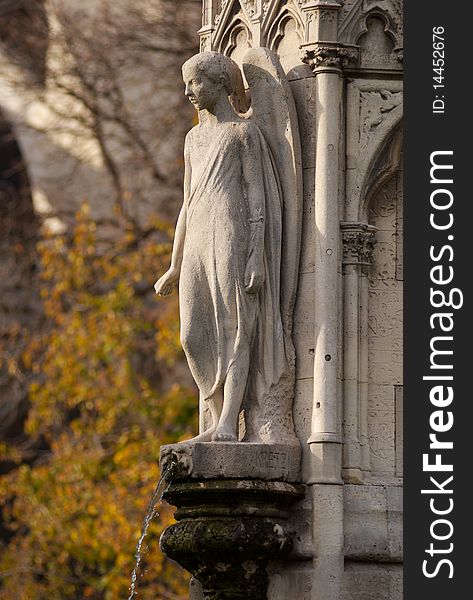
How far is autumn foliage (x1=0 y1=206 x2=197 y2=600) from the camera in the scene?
1912cm

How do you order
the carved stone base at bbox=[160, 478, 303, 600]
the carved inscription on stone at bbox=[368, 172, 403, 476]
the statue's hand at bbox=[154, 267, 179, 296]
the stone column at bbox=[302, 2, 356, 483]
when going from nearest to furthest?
the carved stone base at bbox=[160, 478, 303, 600] → the stone column at bbox=[302, 2, 356, 483] → the carved inscription on stone at bbox=[368, 172, 403, 476] → the statue's hand at bbox=[154, 267, 179, 296]

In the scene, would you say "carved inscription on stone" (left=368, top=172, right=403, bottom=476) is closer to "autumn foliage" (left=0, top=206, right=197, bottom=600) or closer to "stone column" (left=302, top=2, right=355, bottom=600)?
"stone column" (left=302, top=2, right=355, bottom=600)

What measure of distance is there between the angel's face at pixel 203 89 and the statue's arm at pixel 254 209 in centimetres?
29

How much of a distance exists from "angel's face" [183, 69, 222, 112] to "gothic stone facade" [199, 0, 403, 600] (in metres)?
0.48

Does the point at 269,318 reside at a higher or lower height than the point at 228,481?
higher

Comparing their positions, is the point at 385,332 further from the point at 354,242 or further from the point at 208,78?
the point at 208,78

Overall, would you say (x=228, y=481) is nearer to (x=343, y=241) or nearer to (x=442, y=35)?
(x=343, y=241)

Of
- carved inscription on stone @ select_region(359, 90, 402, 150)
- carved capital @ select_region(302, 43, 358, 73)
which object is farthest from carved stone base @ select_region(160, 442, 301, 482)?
carved capital @ select_region(302, 43, 358, 73)

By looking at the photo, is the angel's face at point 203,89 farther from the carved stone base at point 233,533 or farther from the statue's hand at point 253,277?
the carved stone base at point 233,533

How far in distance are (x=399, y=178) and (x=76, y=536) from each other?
28.8 ft

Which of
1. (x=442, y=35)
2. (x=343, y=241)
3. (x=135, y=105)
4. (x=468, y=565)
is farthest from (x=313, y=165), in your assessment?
(x=135, y=105)

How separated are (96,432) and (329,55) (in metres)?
9.94

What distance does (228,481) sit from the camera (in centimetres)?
1063

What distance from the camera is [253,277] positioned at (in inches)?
430
